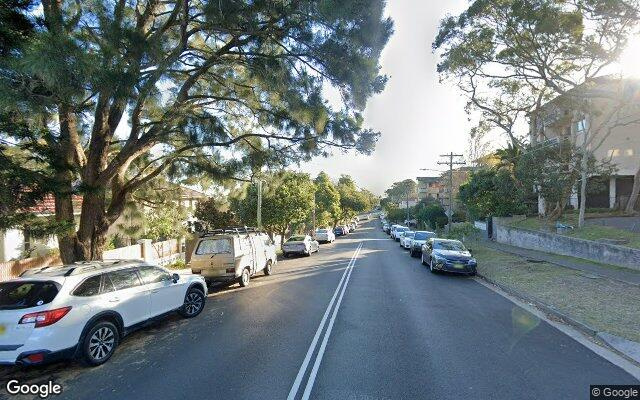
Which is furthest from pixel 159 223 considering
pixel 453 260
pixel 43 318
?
pixel 43 318

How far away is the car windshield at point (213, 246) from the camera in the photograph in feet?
44.0

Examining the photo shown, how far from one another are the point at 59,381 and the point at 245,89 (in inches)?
346

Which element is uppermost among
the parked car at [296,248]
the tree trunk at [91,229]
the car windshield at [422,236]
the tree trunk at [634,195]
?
the tree trunk at [634,195]

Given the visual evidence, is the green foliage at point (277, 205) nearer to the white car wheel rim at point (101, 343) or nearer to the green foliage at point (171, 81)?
the green foliage at point (171, 81)

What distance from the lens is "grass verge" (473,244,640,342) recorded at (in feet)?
27.2

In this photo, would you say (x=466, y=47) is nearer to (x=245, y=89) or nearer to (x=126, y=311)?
(x=245, y=89)

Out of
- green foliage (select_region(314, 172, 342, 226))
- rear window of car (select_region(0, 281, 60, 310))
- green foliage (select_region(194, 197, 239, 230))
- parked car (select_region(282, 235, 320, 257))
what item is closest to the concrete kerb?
rear window of car (select_region(0, 281, 60, 310))

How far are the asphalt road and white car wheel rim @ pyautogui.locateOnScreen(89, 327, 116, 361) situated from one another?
207mm

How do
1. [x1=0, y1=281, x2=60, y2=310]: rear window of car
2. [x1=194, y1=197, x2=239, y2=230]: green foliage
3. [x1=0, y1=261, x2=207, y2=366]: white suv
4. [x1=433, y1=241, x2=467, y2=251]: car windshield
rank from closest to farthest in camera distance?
[x1=0, y1=261, x2=207, y2=366]: white suv → [x1=0, y1=281, x2=60, y2=310]: rear window of car → [x1=433, y1=241, x2=467, y2=251]: car windshield → [x1=194, y1=197, x2=239, y2=230]: green foliage

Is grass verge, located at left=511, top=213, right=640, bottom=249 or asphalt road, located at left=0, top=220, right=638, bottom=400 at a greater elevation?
grass verge, located at left=511, top=213, right=640, bottom=249

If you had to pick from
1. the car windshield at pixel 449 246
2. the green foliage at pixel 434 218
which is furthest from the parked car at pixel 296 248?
the green foliage at pixel 434 218

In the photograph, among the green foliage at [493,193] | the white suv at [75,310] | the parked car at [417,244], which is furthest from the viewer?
the green foliage at [493,193]

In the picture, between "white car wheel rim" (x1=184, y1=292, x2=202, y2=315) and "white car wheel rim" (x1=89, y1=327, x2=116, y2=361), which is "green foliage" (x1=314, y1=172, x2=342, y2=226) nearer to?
"white car wheel rim" (x1=184, y1=292, x2=202, y2=315)

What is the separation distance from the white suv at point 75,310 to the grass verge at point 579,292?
876 cm
